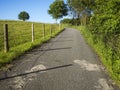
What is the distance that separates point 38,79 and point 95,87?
1782mm

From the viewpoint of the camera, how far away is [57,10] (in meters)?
82.6

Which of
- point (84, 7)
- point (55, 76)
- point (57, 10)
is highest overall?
point (57, 10)

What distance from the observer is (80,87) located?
579 cm

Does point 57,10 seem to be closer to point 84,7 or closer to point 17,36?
point 84,7

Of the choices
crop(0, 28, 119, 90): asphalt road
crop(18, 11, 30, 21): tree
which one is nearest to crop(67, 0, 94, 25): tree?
crop(0, 28, 119, 90): asphalt road

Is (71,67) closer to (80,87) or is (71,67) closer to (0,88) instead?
(80,87)

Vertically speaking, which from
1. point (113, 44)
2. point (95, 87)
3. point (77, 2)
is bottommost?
point (95, 87)

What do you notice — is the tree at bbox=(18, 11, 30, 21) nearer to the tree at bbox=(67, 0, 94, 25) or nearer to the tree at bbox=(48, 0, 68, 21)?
the tree at bbox=(48, 0, 68, 21)

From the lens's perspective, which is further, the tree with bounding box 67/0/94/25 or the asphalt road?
the tree with bounding box 67/0/94/25

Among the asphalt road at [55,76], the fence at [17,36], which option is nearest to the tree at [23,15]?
the fence at [17,36]

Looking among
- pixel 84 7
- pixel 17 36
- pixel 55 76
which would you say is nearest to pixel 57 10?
pixel 84 7

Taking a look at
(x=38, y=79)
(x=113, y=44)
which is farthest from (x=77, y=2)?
(x=38, y=79)

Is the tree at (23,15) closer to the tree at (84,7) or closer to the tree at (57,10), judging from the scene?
the tree at (57,10)

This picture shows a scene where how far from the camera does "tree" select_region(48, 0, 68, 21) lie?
82.7 meters
